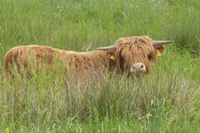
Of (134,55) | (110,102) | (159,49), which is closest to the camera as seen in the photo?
(110,102)

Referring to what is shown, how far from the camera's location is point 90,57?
7129 mm

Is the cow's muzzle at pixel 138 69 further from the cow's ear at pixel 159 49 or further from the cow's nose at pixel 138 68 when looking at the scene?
the cow's ear at pixel 159 49

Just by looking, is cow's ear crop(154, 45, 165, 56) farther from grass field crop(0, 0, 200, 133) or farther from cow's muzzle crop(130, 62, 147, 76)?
cow's muzzle crop(130, 62, 147, 76)

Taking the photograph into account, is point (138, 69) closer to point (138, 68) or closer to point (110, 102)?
point (138, 68)

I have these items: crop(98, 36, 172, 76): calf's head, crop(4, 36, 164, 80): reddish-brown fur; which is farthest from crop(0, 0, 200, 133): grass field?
crop(4, 36, 164, 80): reddish-brown fur

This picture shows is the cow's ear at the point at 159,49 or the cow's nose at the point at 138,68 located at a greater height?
the cow's ear at the point at 159,49

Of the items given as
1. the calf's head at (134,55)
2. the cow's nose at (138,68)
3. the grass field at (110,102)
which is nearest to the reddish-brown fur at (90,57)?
the calf's head at (134,55)

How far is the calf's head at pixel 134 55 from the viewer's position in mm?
6518

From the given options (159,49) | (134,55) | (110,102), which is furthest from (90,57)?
(110,102)

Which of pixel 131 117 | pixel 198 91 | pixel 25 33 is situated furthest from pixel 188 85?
pixel 25 33

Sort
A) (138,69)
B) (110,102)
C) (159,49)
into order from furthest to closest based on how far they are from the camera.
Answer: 1. (159,49)
2. (138,69)
3. (110,102)

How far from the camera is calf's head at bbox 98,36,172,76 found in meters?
6.52

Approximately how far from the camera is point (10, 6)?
1020 centimetres

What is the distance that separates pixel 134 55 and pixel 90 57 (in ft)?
2.19
